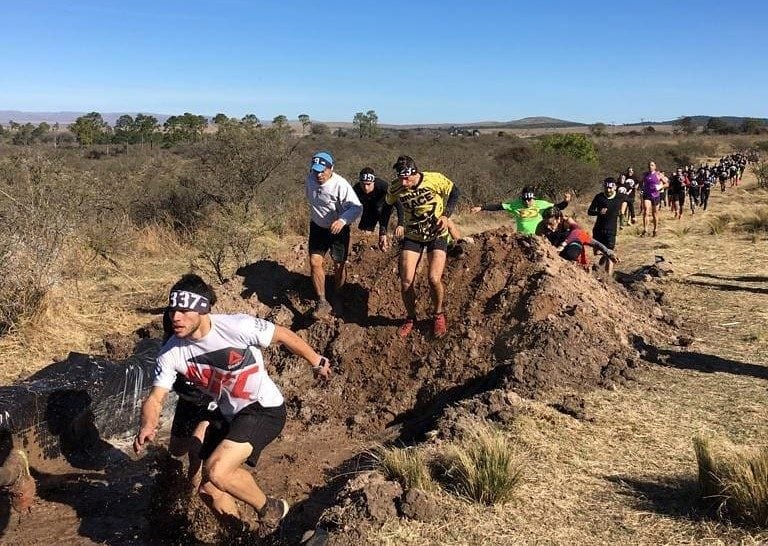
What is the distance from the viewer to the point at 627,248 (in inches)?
571

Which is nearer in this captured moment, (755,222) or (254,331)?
(254,331)

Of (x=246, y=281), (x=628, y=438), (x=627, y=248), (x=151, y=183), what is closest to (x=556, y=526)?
(x=628, y=438)

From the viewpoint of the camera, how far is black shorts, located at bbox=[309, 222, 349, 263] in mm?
6875

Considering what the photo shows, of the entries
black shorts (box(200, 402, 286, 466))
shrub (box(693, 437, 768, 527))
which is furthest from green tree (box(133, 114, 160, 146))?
shrub (box(693, 437, 768, 527))

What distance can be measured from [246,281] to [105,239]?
553 centimetres

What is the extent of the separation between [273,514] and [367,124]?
64.7m

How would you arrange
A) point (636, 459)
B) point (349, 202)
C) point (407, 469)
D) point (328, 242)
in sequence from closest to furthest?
point (407, 469) → point (636, 459) → point (349, 202) → point (328, 242)

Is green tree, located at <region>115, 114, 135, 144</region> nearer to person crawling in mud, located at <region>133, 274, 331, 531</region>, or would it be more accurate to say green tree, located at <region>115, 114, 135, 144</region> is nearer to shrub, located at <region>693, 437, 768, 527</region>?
person crawling in mud, located at <region>133, 274, 331, 531</region>

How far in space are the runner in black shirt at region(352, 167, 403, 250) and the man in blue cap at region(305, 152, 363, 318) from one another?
0.22m

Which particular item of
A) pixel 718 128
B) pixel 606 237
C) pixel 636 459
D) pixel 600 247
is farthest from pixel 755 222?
pixel 718 128

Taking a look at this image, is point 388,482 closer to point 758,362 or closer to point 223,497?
point 223,497

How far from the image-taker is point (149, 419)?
3449 mm

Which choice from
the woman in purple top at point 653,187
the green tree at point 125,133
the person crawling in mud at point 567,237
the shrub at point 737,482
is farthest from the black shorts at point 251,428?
the green tree at point 125,133

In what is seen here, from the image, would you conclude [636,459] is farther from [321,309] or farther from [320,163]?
[320,163]
